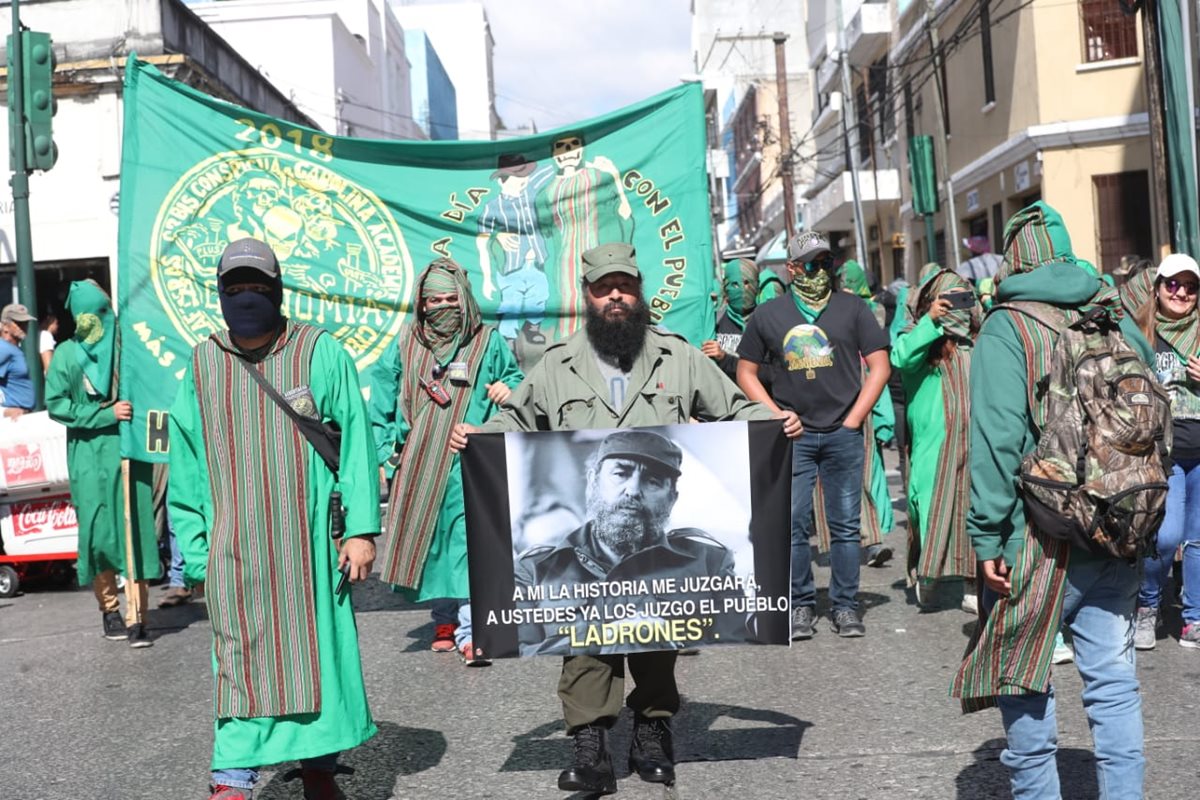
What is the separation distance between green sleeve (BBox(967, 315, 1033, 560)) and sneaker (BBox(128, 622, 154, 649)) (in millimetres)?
5483

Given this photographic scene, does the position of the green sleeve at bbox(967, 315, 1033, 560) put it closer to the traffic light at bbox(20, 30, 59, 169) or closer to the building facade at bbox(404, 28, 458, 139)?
the traffic light at bbox(20, 30, 59, 169)

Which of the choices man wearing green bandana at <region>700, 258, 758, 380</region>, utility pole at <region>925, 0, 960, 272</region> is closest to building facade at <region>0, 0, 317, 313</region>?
utility pole at <region>925, 0, 960, 272</region>

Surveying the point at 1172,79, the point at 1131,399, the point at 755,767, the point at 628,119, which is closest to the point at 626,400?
the point at 755,767

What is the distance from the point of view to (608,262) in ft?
17.1

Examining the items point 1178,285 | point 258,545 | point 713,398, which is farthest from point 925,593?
point 258,545

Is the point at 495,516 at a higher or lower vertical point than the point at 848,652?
higher

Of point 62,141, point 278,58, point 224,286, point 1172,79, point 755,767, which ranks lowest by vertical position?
point 755,767

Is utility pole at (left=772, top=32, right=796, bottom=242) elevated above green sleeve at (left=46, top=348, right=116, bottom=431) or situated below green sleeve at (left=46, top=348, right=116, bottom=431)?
above

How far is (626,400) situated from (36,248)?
20.8 m

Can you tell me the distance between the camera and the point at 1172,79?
1230 centimetres

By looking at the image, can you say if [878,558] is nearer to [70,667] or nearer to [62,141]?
[70,667]

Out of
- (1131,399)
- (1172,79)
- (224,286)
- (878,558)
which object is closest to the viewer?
(1131,399)

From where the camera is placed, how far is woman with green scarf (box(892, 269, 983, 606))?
7684 mm

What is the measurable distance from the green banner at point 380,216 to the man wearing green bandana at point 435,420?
0.89 metres
